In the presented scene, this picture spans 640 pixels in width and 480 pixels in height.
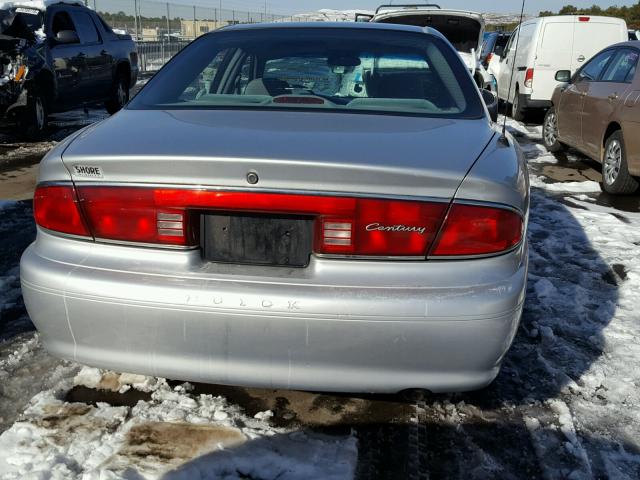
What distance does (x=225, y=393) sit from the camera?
8.78 ft

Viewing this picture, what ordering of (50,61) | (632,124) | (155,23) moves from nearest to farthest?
(632,124)
(50,61)
(155,23)

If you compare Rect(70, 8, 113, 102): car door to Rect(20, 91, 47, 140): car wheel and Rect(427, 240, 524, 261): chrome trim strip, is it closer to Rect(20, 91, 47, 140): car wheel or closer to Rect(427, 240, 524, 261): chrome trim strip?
Rect(20, 91, 47, 140): car wheel

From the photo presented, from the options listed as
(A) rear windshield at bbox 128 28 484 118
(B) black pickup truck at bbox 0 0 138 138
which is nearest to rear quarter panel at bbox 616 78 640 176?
(A) rear windshield at bbox 128 28 484 118

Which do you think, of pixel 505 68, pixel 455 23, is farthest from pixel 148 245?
pixel 505 68

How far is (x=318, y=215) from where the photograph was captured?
201 centimetres

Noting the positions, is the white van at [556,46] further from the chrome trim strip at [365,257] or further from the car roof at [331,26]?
the chrome trim strip at [365,257]

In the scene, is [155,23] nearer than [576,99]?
No

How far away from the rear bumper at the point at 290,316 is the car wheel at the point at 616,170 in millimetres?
4903

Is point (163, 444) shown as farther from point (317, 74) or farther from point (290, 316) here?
point (317, 74)

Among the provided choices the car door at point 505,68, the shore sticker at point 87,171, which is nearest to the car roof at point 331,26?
the shore sticker at point 87,171

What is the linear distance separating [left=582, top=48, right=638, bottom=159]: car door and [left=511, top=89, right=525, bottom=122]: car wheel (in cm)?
445

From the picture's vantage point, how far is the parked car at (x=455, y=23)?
446 inches

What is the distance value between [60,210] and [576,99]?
7235mm

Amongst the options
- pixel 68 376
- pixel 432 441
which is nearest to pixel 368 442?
pixel 432 441
